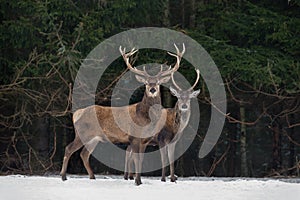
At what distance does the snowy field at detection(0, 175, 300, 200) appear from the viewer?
8617 millimetres

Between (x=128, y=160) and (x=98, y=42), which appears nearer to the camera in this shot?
(x=128, y=160)

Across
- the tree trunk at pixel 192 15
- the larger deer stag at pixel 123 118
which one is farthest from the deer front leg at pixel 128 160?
the tree trunk at pixel 192 15

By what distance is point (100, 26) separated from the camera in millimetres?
15305

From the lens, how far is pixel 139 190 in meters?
9.11

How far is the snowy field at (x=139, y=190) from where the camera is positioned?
862 centimetres

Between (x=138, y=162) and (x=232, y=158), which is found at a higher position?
(x=138, y=162)

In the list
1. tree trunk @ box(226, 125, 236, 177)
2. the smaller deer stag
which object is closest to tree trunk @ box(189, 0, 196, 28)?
tree trunk @ box(226, 125, 236, 177)

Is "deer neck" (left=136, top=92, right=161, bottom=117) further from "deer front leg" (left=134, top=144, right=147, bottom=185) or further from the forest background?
the forest background

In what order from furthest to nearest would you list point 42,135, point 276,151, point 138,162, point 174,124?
point 276,151
point 42,135
point 174,124
point 138,162

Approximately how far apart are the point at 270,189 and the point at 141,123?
220 centimetres

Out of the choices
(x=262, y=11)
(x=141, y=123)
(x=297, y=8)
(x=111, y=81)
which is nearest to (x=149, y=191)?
(x=141, y=123)

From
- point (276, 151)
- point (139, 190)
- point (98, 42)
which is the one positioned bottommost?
point (139, 190)

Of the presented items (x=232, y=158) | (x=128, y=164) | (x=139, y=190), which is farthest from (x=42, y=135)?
(x=139, y=190)

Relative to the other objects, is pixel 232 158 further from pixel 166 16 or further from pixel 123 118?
pixel 123 118
